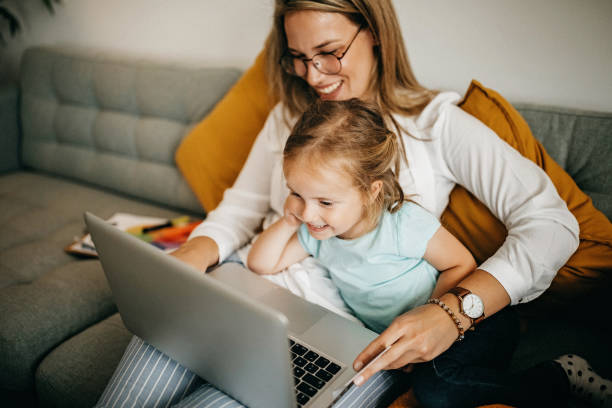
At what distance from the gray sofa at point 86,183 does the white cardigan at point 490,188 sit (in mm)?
239

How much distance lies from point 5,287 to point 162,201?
700 millimetres

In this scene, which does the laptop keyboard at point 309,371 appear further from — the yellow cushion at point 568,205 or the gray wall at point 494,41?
the gray wall at point 494,41

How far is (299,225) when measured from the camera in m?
1.06

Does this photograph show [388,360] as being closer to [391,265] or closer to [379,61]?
[391,265]

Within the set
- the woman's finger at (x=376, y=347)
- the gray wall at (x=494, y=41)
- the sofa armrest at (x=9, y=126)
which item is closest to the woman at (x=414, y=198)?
the woman's finger at (x=376, y=347)

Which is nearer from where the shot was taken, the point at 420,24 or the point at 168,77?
the point at 420,24

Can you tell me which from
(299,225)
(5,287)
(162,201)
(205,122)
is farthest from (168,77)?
(299,225)

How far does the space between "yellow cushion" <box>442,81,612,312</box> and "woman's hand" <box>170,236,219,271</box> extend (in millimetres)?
658

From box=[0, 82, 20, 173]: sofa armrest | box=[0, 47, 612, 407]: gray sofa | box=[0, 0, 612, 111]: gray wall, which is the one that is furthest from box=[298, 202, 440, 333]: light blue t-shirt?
box=[0, 82, 20, 173]: sofa armrest

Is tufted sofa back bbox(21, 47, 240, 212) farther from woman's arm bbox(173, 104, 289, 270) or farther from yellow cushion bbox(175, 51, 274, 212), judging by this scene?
woman's arm bbox(173, 104, 289, 270)

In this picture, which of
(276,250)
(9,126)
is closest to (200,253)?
(276,250)

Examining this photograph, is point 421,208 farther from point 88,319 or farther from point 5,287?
point 5,287

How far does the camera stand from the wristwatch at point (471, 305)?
2.81ft

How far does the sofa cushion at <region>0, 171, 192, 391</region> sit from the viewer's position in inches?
49.9
